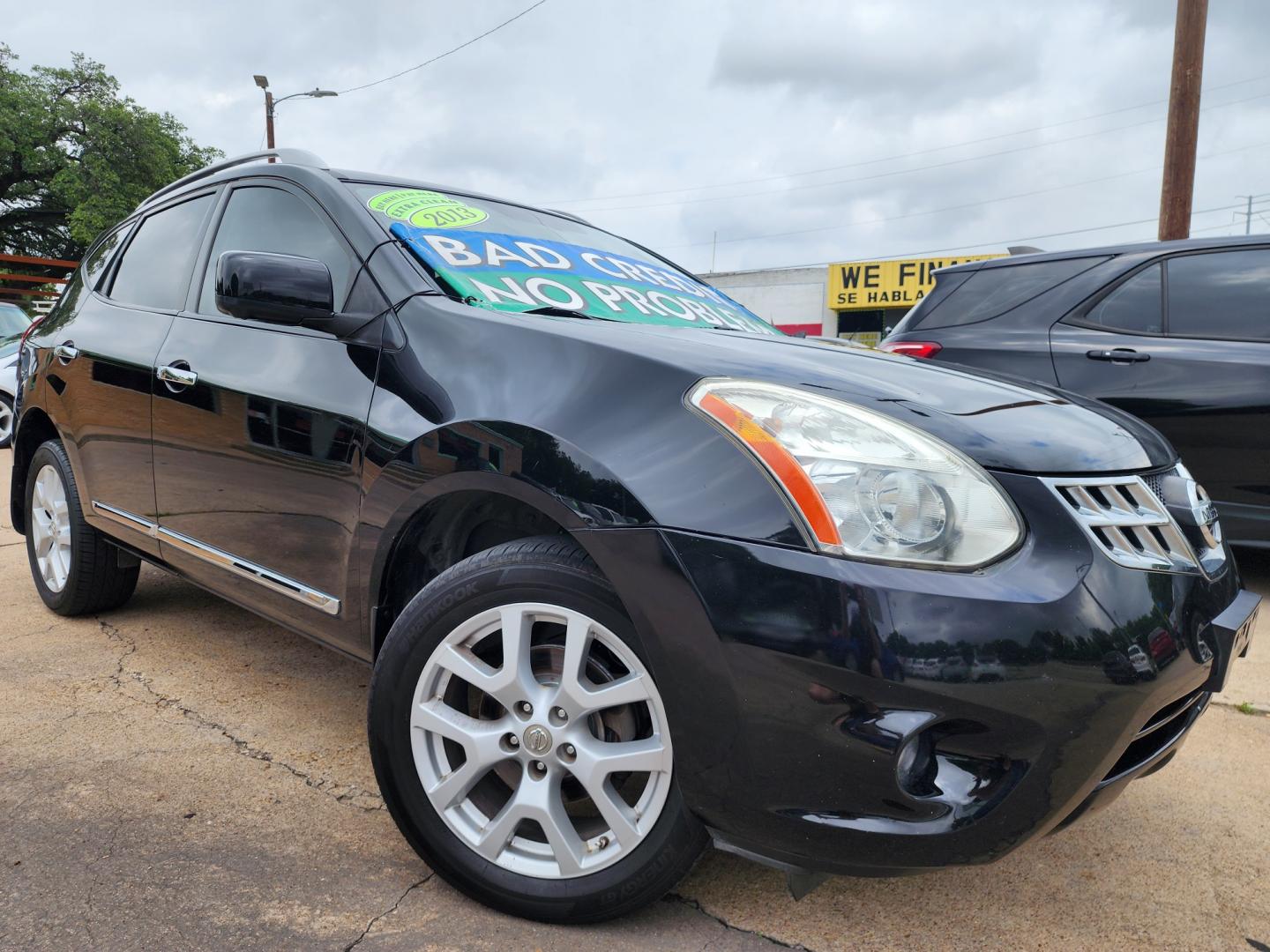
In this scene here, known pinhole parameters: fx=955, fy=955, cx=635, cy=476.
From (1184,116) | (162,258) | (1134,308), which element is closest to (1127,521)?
(162,258)

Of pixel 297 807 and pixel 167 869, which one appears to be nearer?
pixel 167 869

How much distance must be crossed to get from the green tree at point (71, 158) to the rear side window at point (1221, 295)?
1194 inches

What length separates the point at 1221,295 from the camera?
4164mm

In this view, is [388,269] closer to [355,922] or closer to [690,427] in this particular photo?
[690,427]

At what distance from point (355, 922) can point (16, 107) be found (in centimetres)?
3482

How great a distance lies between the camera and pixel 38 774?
7.45ft

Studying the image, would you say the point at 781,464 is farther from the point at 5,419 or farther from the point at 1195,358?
the point at 5,419

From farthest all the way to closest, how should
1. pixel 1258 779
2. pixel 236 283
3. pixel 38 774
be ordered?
pixel 1258 779 → pixel 38 774 → pixel 236 283

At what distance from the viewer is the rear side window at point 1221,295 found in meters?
4.07

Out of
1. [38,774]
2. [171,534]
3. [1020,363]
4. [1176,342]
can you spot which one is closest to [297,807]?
[38,774]

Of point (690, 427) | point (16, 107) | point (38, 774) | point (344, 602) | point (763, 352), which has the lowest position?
point (38, 774)

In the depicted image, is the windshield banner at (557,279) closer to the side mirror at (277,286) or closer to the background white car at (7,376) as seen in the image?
the side mirror at (277,286)

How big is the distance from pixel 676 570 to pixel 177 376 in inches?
69.9

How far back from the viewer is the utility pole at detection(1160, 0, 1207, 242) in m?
7.68
